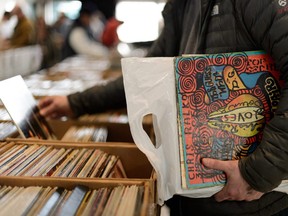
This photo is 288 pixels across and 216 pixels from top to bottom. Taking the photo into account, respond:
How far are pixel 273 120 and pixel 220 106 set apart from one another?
0.47 ft

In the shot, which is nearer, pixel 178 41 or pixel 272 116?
pixel 272 116

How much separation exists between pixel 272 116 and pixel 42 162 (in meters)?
0.70

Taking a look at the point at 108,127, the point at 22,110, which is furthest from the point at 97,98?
the point at 22,110

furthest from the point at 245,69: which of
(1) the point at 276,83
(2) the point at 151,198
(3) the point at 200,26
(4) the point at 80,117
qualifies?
(4) the point at 80,117

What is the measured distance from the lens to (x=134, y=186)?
83 centimetres

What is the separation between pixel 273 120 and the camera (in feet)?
2.63

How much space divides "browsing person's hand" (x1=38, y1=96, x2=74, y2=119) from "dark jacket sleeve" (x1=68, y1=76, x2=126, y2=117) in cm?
3

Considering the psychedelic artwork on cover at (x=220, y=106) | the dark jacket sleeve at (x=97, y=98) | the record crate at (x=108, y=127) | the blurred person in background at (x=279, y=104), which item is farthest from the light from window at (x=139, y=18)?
the psychedelic artwork on cover at (x=220, y=106)

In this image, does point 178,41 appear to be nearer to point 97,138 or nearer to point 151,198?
point 97,138

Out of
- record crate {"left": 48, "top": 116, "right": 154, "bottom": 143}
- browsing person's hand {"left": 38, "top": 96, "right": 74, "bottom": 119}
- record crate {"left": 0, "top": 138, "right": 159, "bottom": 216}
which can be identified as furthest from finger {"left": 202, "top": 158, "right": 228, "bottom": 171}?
browsing person's hand {"left": 38, "top": 96, "right": 74, "bottom": 119}

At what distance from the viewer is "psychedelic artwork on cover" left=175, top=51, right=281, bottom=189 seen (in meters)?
0.86

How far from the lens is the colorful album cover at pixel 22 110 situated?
114cm

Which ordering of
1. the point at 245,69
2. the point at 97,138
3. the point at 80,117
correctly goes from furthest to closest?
the point at 80,117 < the point at 97,138 < the point at 245,69

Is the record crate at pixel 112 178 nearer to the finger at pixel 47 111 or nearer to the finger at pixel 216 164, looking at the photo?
the finger at pixel 216 164
